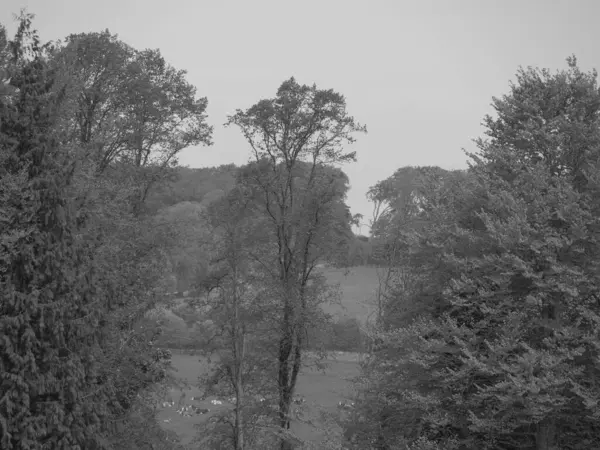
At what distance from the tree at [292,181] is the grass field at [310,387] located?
1.67 metres

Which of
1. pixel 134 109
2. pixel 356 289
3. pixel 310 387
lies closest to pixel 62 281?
pixel 134 109

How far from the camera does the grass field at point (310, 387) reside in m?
28.1

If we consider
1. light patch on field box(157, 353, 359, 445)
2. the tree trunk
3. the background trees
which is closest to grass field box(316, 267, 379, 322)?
light patch on field box(157, 353, 359, 445)

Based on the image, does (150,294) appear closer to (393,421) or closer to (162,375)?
(162,375)

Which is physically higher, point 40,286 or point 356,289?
point 40,286

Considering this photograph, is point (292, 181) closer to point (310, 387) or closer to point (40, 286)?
point (40, 286)

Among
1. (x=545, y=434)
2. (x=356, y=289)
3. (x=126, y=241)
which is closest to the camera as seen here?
(x=545, y=434)

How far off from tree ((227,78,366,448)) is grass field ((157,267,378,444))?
5.47 feet

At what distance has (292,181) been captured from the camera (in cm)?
2377

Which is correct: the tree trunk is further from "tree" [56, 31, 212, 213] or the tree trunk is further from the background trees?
"tree" [56, 31, 212, 213]

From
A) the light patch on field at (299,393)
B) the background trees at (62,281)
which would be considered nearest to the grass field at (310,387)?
the light patch on field at (299,393)

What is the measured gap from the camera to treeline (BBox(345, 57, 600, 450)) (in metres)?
14.3

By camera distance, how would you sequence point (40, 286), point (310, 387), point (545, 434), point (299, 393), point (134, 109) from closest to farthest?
point (40, 286) → point (545, 434) → point (134, 109) → point (299, 393) → point (310, 387)

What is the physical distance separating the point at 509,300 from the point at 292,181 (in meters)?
11.0
